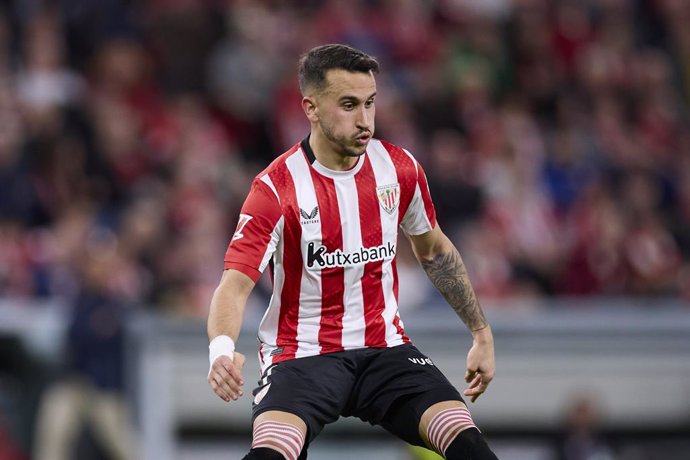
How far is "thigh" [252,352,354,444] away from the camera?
621cm

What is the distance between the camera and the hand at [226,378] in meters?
5.74

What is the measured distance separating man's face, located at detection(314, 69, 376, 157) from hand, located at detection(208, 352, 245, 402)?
116 centimetres

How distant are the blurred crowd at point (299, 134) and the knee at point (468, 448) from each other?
20.0 ft

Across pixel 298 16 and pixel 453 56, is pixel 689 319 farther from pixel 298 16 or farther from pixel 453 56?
pixel 298 16

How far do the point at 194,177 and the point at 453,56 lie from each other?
3.55m

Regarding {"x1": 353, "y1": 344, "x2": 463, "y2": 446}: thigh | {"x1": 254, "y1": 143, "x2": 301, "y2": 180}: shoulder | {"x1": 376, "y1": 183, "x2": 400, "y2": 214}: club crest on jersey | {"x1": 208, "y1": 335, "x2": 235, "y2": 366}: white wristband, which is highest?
{"x1": 254, "y1": 143, "x2": 301, "y2": 180}: shoulder

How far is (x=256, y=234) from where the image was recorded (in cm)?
626

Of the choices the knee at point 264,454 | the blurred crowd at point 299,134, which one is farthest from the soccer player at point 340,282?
the blurred crowd at point 299,134

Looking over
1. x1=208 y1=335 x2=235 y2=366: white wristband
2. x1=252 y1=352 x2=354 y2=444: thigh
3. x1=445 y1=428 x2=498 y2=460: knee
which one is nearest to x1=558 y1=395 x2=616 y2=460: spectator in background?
x1=252 y1=352 x2=354 y2=444: thigh

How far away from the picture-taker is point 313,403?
6.25 metres

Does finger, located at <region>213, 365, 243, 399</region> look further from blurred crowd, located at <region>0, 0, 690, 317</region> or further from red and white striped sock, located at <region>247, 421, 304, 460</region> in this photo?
blurred crowd, located at <region>0, 0, 690, 317</region>

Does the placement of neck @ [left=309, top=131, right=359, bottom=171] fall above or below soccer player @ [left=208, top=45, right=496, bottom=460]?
above

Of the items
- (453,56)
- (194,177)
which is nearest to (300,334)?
(194,177)

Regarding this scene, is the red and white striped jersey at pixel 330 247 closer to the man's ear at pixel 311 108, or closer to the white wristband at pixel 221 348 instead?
the man's ear at pixel 311 108
